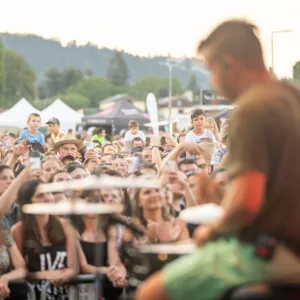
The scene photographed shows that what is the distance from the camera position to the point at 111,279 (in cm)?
738

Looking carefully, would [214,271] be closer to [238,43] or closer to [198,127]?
[238,43]

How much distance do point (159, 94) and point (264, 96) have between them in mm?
175878

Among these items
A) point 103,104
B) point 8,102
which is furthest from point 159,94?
point 8,102

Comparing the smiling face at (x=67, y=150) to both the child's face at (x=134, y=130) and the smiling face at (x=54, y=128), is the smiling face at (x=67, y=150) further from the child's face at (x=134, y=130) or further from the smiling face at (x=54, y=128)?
the child's face at (x=134, y=130)

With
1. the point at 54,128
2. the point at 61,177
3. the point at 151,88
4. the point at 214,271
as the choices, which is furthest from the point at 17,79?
the point at 214,271

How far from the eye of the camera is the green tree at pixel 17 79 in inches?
5689

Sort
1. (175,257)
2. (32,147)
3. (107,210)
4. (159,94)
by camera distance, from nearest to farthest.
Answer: (107,210) < (175,257) < (32,147) < (159,94)

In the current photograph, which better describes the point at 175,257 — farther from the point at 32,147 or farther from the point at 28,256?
the point at 32,147

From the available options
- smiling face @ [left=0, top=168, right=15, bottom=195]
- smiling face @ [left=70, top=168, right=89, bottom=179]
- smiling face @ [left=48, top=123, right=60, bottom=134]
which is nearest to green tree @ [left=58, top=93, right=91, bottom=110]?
smiling face @ [left=48, top=123, right=60, bottom=134]

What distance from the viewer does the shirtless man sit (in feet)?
13.9

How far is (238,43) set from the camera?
4531 millimetres

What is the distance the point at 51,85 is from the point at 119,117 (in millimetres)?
138195

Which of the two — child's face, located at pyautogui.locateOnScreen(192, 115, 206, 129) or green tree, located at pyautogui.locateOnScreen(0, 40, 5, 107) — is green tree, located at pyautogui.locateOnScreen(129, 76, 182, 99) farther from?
child's face, located at pyautogui.locateOnScreen(192, 115, 206, 129)

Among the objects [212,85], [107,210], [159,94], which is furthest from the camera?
[159,94]
